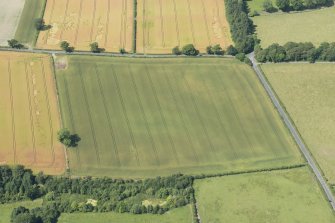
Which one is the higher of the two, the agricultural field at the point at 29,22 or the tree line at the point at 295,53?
the agricultural field at the point at 29,22

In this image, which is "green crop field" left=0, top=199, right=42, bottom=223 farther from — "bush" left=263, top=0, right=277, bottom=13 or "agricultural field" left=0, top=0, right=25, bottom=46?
"bush" left=263, top=0, right=277, bottom=13

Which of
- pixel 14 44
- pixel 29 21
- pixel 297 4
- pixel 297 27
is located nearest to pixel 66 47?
pixel 14 44

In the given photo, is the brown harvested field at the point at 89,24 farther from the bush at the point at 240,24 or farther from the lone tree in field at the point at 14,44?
the bush at the point at 240,24

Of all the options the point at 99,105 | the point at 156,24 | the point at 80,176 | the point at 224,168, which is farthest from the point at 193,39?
the point at 80,176

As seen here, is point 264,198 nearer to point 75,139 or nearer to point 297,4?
point 75,139

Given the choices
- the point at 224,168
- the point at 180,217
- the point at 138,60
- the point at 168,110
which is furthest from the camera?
the point at 138,60

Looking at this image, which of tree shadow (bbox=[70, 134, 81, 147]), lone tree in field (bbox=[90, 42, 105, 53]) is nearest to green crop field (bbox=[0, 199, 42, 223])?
tree shadow (bbox=[70, 134, 81, 147])

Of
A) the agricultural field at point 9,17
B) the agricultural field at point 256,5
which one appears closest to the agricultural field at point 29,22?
the agricultural field at point 9,17

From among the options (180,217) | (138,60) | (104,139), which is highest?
(138,60)

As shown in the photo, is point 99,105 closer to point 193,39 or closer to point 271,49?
point 193,39
